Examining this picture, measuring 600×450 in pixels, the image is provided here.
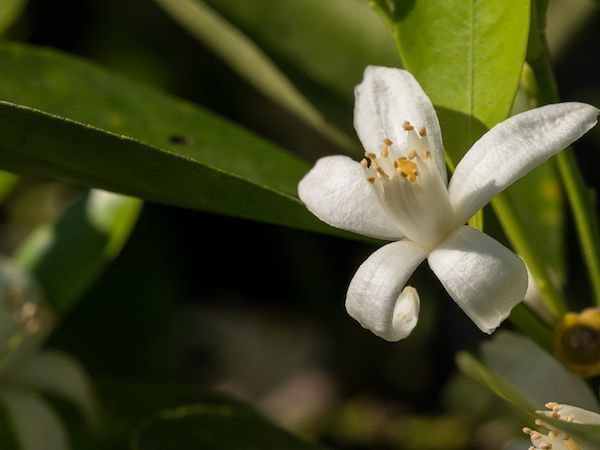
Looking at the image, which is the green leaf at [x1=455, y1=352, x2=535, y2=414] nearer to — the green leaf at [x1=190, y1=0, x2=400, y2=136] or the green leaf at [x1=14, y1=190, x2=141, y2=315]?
the green leaf at [x1=190, y1=0, x2=400, y2=136]

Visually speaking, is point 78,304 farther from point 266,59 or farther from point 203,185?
point 203,185

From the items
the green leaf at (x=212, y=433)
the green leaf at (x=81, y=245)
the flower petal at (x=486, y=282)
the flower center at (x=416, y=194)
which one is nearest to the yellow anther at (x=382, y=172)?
the flower center at (x=416, y=194)

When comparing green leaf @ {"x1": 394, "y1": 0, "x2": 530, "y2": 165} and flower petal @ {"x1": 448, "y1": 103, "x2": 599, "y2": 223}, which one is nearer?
flower petal @ {"x1": 448, "y1": 103, "x2": 599, "y2": 223}

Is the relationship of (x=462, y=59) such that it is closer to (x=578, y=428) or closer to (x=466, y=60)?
(x=466, y=60)

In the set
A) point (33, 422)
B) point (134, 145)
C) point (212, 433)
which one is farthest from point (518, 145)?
point (33, 422)

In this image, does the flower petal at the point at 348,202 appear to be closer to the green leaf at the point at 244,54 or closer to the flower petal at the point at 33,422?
the green leaf at the point at 244,54

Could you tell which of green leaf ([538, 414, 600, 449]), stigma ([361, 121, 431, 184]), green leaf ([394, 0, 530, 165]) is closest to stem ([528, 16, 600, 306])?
green leaf ([394, 0, 530, 165])
